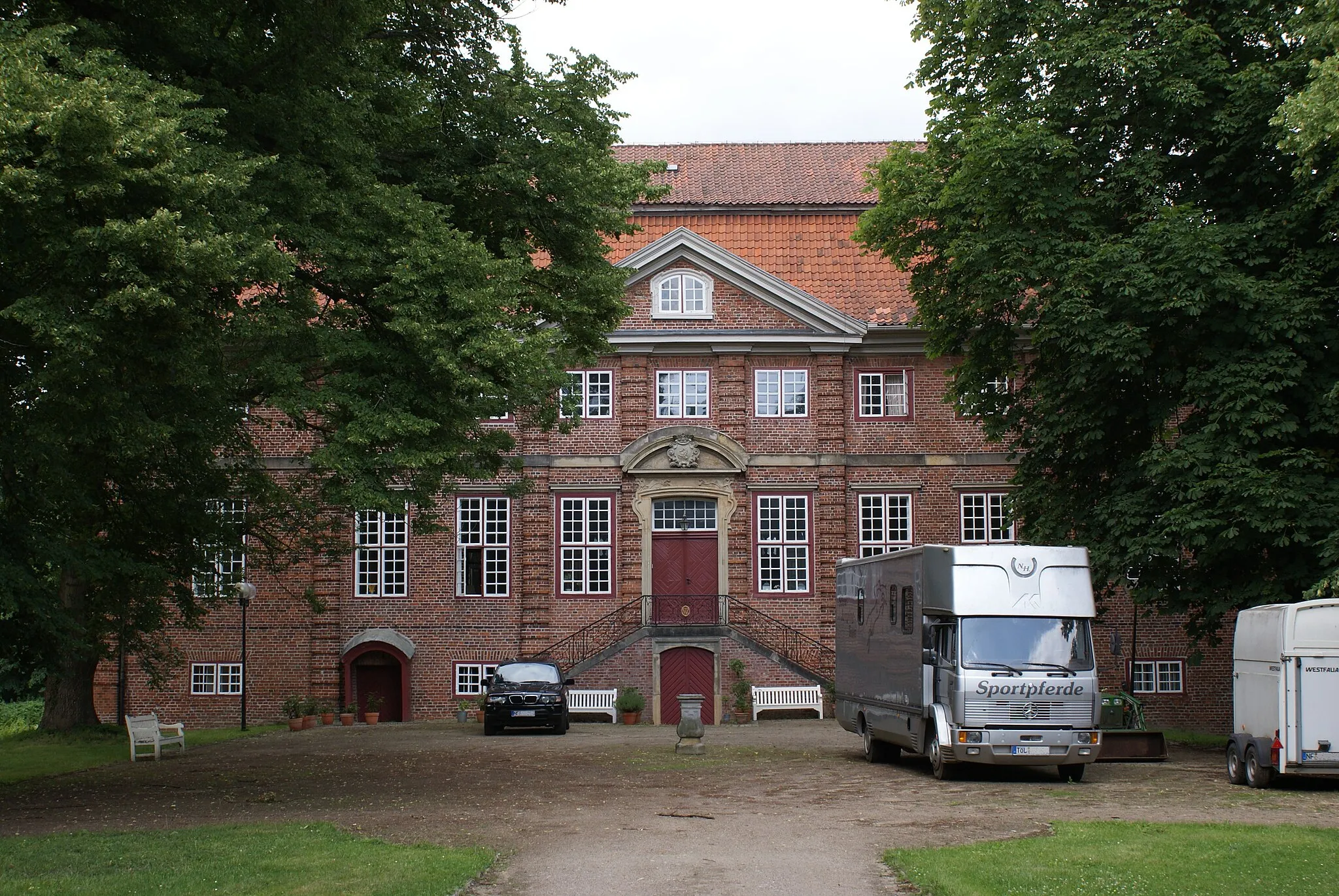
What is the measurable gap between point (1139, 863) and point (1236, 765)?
694cm

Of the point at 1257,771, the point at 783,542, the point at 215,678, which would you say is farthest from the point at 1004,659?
the point at 215,678

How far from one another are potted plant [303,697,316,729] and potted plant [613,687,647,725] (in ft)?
22.7

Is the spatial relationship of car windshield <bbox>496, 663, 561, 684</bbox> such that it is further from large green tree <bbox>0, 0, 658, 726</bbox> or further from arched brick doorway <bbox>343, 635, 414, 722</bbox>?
large green tree <bbox>0, 0, 658, 726</bbox>

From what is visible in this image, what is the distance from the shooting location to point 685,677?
3181 centimetres

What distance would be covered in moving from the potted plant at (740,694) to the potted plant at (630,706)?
2075mm

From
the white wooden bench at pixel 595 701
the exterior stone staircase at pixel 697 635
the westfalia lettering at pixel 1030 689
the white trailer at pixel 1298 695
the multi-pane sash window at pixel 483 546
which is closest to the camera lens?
the white trailer at pixel 1298 695

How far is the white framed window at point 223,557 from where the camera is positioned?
66.9 feet

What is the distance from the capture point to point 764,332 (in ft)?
107

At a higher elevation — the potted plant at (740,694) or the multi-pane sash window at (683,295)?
the multi-pane sash window at (683,295)

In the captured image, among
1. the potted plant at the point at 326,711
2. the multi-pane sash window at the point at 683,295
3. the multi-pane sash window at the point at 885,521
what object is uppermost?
the multi-pane sash window at the point at 683,295

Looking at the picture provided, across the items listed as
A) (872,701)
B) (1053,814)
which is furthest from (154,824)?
(872,701)

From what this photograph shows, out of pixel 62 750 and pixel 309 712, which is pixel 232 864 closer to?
pixel 62 750

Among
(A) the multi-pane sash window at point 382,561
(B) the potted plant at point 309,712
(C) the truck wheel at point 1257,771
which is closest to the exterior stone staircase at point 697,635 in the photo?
(A) the multi-pane sash window at point 382,561

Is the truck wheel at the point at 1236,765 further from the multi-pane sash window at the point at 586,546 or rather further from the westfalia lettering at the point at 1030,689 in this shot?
the multi-pane sash window at the point at 586,546
